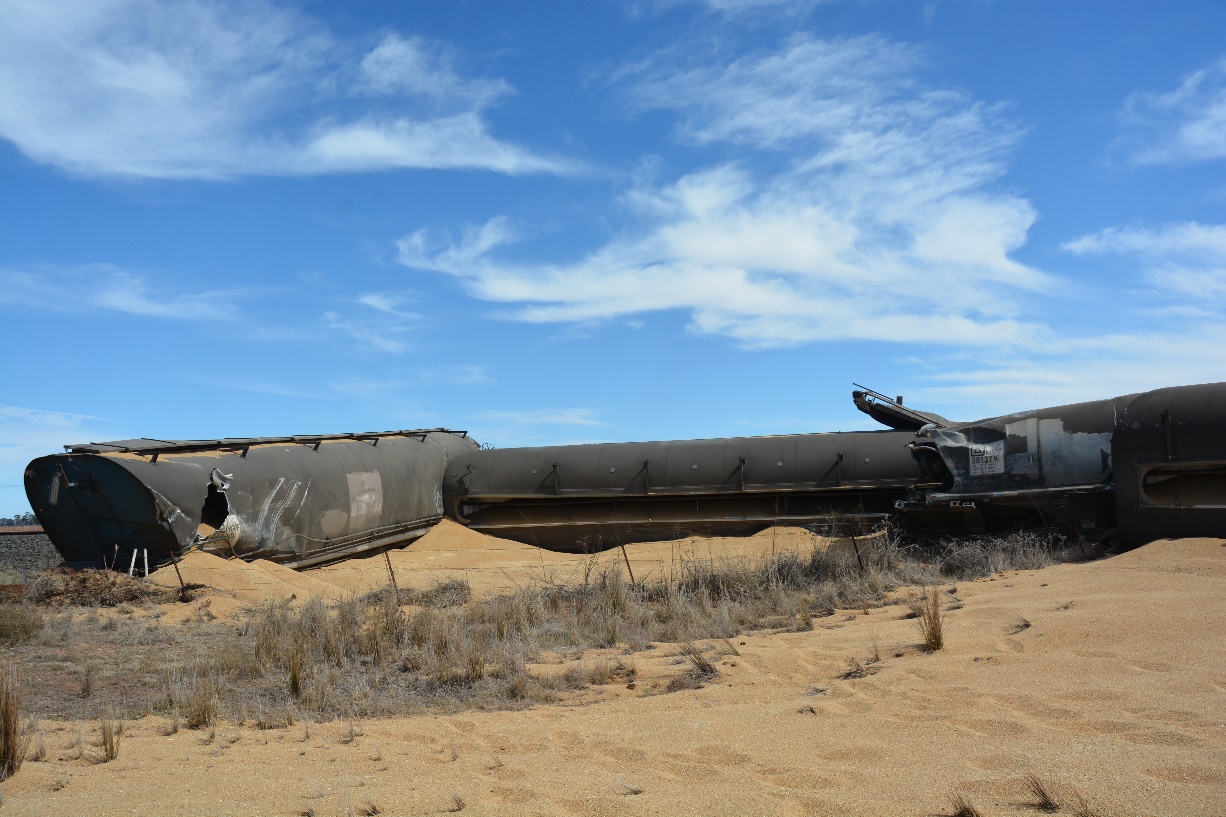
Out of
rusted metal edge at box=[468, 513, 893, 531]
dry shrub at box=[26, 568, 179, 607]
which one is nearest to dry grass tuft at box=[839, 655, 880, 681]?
dry shrub at box=[26, 568, 179, 607]

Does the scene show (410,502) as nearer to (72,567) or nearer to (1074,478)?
(72,567)

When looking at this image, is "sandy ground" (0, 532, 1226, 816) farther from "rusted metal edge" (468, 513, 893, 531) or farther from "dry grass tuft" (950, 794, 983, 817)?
"rusted metal edge" (468, 513, 893, 531)

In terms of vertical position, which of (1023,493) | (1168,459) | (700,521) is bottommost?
(700,521)

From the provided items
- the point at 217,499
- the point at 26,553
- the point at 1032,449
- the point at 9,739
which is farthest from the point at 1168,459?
the point at 26,553

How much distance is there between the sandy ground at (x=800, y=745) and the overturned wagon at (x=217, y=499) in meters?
8.16

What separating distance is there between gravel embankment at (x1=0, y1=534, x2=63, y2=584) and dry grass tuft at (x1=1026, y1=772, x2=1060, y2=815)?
19.8 metres

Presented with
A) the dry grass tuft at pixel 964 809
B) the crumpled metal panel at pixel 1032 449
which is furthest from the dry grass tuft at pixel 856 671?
the crumpled metal panel at pixel 1032 449

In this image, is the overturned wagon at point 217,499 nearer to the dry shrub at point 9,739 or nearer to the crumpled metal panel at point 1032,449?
the dry shrub at point 9,739

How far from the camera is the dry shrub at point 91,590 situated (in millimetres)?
13258

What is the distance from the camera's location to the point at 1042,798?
13.9 feet

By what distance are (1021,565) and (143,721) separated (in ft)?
34.6

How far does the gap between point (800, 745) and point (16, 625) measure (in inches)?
384

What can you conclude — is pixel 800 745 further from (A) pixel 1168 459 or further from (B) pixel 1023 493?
(B) pixel 1023 493

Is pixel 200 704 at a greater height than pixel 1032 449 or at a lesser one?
lesser
